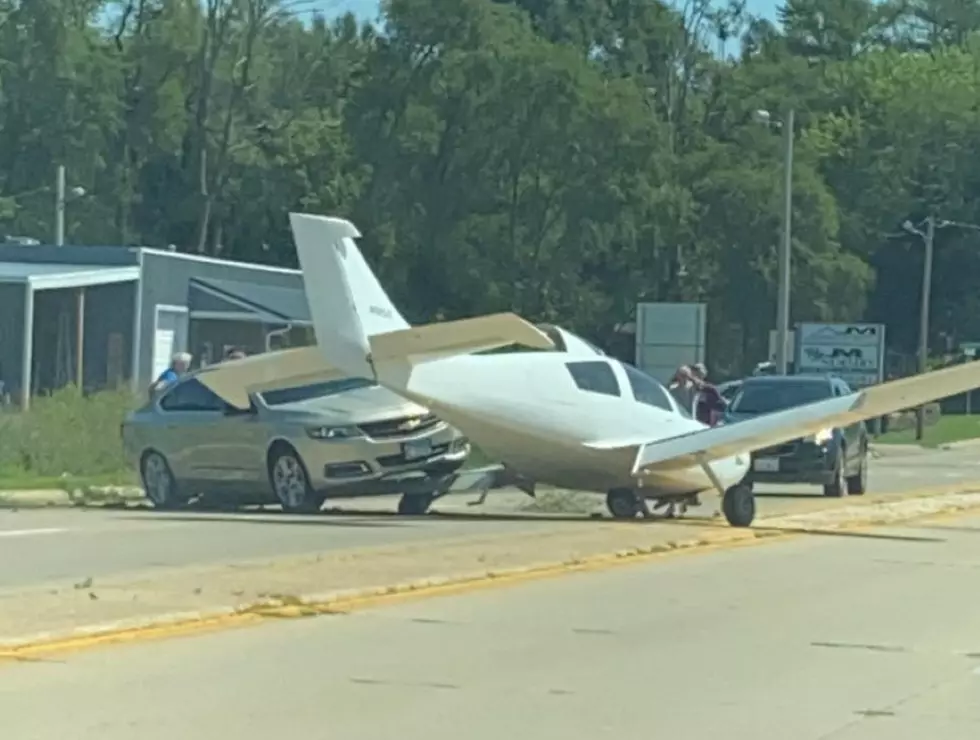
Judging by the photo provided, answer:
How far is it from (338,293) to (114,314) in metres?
26.5

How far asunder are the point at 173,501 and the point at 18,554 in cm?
649

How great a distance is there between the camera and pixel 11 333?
148 feet

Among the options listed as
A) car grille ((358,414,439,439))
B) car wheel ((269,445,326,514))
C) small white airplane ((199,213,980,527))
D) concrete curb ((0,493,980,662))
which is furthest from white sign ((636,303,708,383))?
car wheel ((269,445,326,514))

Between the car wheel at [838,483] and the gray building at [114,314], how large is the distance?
17.6m

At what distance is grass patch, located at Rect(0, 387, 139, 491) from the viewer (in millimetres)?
29641

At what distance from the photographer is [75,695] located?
10.5 metres

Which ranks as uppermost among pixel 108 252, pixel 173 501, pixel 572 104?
pixel 572 104

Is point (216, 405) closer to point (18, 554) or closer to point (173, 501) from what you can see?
point (173, 501)

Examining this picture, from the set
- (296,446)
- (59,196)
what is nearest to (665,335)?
(296,446)

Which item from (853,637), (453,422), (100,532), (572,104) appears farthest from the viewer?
(572,104)

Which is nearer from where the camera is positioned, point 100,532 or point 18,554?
point 18,554

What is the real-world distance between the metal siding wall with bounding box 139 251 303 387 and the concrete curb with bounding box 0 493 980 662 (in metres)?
24.4

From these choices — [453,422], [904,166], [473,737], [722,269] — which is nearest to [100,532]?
[453,422]

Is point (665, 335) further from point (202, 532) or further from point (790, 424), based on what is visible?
point (202, 532)
